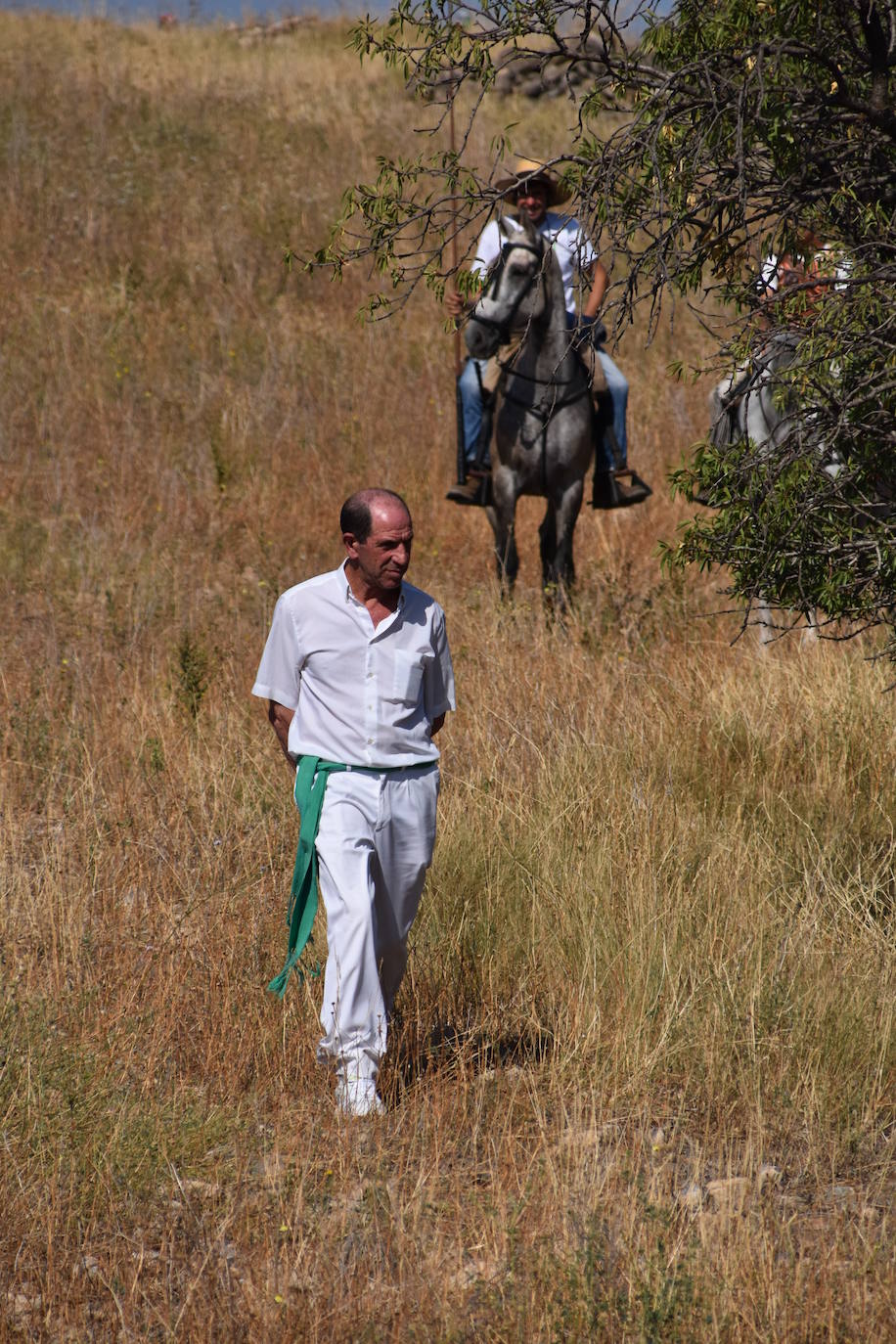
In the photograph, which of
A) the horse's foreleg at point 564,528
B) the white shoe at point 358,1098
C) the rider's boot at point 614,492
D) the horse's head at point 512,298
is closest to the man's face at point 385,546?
the white shoe at point 358,1098

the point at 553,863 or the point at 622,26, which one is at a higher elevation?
the point at 622,26

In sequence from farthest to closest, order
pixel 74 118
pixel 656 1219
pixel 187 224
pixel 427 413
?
pixel 74 118 → pixel 187 224 → pixel 427 413 → pixel 656 1219

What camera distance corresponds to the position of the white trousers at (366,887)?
15.4ft

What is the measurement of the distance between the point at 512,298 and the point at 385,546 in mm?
5827

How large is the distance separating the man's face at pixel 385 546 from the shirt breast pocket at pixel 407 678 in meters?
0.23

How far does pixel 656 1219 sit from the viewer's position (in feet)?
13.3

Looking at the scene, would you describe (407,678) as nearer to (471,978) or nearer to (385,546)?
(385,546)

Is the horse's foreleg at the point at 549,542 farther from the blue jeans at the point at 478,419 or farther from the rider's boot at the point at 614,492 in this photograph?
the blue jeans at the point at 478,419

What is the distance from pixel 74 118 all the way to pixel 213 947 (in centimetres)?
1943

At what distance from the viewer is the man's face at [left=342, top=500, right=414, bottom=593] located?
15.6 ft

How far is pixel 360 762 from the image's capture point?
15.8ft

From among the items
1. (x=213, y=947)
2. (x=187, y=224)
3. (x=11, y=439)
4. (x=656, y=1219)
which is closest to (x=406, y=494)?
(x=11, y=439)

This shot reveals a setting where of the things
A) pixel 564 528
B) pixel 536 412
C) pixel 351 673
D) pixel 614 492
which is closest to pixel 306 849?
pixel 351 673

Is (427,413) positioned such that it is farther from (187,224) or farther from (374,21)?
(374,21)
